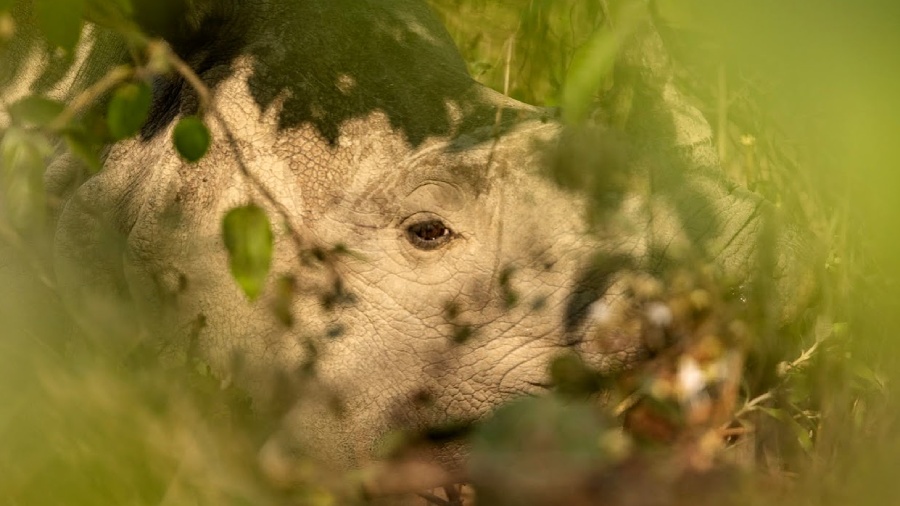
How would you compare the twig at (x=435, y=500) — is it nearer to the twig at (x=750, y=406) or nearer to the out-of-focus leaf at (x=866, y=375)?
the twig at (x=750, y=406)

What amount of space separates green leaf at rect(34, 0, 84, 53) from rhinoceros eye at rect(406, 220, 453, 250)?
1.22m

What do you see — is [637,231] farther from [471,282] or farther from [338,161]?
[338,161]

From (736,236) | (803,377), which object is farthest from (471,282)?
(803,377)

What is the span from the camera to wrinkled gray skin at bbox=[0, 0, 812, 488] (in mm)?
2812

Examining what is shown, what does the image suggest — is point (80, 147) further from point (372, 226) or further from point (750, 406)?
point (750, 406)

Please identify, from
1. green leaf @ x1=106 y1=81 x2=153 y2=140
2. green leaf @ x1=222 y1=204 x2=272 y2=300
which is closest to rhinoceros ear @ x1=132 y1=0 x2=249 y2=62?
green leaf @ x1=106 y1=81 x2=153 y2=140

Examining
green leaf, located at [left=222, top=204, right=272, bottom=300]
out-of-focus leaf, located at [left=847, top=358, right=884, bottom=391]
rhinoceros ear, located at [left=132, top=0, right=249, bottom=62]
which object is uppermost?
green leaf, located at [left=222, top=204, right=272, bottom=300]

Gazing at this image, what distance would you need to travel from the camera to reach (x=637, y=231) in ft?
9.12

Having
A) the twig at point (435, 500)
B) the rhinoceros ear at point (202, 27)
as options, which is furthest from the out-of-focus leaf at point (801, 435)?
the rhinoceros ear at point (202, 27)

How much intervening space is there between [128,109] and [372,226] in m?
1.10

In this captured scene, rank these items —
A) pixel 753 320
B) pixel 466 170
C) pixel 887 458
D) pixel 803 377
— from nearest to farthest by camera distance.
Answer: pixel 887 458
pixel 753 320
pixel 803 377
pixel 466 170

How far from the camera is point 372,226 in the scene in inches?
121

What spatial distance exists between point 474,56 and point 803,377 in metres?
2.64

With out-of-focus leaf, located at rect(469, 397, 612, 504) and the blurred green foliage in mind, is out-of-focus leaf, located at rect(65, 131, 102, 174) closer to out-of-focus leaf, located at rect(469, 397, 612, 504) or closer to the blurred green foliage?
the blurred green foliage
